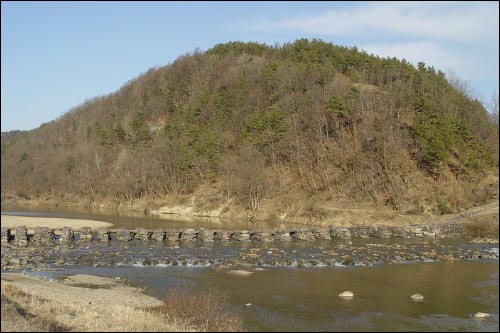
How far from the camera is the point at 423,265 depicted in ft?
101

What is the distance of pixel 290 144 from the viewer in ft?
252

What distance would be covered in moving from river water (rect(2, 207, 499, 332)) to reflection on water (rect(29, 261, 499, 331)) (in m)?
0.04

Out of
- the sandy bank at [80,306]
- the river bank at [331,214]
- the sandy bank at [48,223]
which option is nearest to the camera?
the sandy bank at [80,306]

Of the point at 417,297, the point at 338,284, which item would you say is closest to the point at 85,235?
the point at 338,284

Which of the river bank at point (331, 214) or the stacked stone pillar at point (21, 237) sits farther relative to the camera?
the river bank at point (331, 214)

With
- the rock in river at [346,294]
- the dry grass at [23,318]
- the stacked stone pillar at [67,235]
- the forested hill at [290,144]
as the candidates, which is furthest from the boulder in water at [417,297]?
the stacked stone pillar at [67,235]

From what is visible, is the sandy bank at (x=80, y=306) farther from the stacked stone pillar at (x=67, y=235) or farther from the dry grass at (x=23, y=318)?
the stacked stone pillar at (x=67, y=235)

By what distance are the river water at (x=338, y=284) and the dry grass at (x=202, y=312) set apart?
2.66ft

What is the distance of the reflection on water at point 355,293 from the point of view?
59.9ft

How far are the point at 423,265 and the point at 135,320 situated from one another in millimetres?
20719

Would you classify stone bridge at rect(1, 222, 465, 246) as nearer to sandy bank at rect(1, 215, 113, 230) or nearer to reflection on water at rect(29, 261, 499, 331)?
sandy bank at rect(1, 215, 113, 230)

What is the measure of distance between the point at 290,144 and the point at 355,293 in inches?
2144

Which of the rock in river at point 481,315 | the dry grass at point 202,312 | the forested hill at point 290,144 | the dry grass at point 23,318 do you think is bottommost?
the rock in river at point 481,315

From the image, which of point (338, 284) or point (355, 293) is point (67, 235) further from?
point (355, 293)
